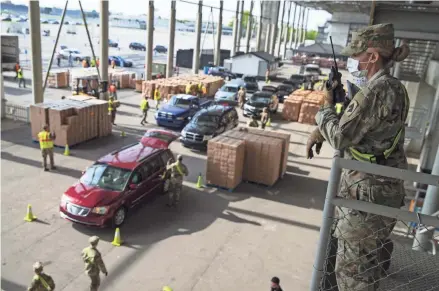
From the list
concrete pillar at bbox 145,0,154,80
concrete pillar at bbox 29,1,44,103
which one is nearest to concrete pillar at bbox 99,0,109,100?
concrete pillar at bbox 29,1,44,103

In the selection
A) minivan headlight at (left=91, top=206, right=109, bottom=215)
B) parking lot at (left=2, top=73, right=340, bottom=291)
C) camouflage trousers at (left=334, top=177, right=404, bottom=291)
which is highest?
camouflage trousers at (left=334, top=177, right=404, bottom=291)

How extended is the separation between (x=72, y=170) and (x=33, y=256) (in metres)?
5.80

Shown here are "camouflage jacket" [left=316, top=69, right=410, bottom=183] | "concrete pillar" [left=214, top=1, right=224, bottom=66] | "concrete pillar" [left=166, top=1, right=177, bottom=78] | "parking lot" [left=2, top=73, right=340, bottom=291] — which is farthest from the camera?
"concrete pillar" [left=214, top=1, right=224, bottom=66]

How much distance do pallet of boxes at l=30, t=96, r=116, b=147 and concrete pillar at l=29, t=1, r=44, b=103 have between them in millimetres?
2212

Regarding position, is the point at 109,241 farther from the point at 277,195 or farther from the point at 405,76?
the point at 405,76

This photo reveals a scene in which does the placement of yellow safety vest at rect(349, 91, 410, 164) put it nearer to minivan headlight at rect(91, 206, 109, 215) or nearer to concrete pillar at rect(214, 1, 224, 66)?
minivan headlight at rect(91, 206, 109, 215)

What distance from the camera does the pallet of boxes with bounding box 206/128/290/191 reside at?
1392 centimetres

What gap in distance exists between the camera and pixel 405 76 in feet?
56.4

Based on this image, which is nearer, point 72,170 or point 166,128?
point 72,170

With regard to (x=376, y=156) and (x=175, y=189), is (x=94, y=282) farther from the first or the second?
(x=376, y=156)

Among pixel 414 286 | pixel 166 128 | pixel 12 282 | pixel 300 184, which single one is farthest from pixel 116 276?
pixel 166 128

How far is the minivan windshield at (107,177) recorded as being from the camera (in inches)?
438

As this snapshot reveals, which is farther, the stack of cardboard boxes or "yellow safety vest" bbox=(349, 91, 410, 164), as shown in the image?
the stack of cardboard boxes

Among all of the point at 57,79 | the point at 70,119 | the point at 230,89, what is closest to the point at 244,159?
the point at 70,119
